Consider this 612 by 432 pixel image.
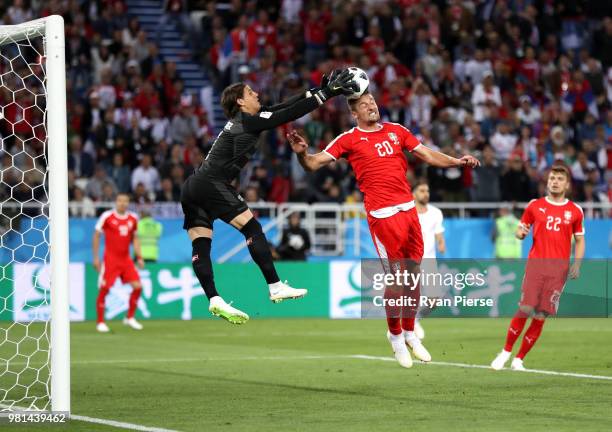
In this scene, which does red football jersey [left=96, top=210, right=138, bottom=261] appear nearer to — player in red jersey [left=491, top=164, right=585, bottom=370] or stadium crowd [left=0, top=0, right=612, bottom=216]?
stadium crowd [left=0, top=0, right=612, bottom=216]

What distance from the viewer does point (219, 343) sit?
60.5 feet

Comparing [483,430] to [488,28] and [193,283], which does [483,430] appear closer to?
[193,283]

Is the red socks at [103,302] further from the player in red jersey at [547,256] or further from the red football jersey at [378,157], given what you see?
the red football jersey at [378,157]

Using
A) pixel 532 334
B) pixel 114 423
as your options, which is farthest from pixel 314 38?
pixel 114 423

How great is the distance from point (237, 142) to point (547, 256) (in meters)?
3.97

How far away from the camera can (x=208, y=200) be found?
11461mm

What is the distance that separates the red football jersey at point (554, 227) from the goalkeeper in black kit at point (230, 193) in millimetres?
3376

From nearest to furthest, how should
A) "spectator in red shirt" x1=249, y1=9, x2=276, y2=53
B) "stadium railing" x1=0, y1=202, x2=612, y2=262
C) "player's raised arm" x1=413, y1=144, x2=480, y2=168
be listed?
"player's raised arm" x1=413, y1=144, x2=480, y2=168 → "stadium railing" x1=0, y1=202, x2=612, y2=262 → "spectator in red shirt" x1=249, y1=9, x2=276, y2=53

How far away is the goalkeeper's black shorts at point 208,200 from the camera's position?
11438 millimetres

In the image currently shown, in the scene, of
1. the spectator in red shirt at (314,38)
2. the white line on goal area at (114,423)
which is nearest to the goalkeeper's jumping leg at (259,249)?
the white line on goal area at (114,423)

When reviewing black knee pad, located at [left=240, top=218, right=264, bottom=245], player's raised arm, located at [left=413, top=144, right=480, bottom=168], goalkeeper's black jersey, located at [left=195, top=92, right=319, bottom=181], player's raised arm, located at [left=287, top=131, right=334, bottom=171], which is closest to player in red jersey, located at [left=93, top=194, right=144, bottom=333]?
black knee pad, located at [left=240, top=218, right=264, bottom=245]

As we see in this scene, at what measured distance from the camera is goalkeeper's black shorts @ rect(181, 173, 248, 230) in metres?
11.4

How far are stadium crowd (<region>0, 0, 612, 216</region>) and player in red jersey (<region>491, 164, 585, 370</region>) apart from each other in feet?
37.2

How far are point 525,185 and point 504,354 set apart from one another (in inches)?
491
